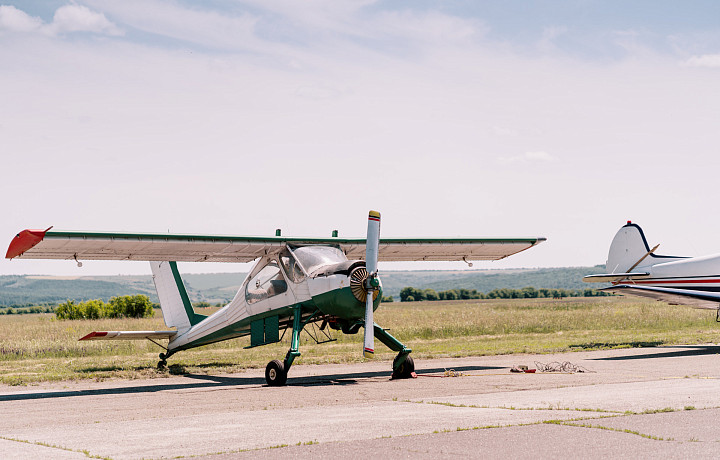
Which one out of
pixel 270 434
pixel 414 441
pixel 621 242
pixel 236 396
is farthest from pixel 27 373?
pixel 621 242

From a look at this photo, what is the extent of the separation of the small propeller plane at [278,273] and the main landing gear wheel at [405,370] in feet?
0.07

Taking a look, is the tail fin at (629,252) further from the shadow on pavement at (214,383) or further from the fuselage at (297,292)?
the fuselage at (297,292)

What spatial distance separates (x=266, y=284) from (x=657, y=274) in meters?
16.2

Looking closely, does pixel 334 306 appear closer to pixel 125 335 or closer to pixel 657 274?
pixel 125 335

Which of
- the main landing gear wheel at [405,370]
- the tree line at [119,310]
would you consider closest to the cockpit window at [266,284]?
the main landing gear wheel at [405,370]

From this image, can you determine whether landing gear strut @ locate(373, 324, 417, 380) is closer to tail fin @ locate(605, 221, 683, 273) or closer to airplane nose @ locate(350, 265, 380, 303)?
airplane nose @ locate(350, 265, 380, 303)

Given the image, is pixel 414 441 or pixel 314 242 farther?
pixel 314 242

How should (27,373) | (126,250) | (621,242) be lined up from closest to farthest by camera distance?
(126,250) → (27,373) → (621,242)

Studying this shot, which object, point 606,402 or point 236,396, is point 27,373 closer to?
point 236,396

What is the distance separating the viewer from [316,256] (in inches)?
631

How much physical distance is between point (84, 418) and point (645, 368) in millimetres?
12368

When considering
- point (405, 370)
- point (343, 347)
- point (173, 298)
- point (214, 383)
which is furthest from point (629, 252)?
point (214, 383)

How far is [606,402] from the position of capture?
10.7m

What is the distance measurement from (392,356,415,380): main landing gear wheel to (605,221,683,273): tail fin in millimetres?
14992
